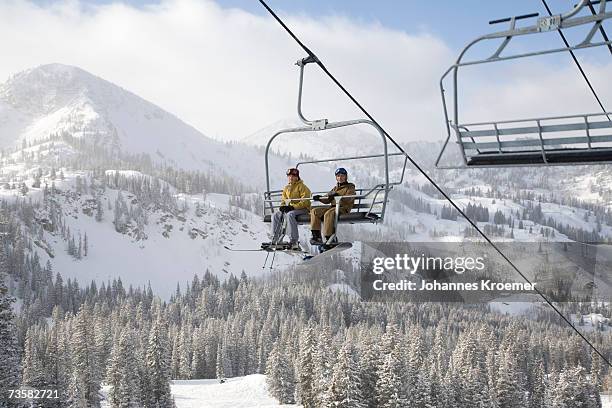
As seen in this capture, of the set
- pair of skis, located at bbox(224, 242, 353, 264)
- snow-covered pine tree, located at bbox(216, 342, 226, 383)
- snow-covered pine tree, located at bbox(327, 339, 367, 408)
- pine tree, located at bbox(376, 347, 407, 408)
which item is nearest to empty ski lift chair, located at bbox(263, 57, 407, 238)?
pair of skis, located at bbox(224, 242, 353, 264)

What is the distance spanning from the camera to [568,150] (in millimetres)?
6727

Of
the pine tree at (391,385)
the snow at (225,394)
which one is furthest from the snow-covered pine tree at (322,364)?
the snow at (225,394)

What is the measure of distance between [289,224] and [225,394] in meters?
62.7

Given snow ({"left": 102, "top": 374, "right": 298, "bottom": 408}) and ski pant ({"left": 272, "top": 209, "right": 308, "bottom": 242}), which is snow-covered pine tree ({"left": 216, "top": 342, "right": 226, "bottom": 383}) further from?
ski pant ({"left": 272, "top": 209, "right": 308, "bottom": 242})

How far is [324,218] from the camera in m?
10.8

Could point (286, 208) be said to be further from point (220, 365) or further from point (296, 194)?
point (220, 365)

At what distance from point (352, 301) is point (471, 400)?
90076mm

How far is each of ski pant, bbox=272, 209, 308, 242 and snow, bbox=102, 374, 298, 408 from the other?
52.6m

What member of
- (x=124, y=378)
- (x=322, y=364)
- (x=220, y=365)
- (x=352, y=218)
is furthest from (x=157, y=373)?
(x=352, y=218)

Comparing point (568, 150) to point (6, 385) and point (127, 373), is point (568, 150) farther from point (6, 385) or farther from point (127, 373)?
point (127, 373)

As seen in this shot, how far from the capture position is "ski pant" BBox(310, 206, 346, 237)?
10.7 m

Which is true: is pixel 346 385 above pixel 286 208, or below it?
below

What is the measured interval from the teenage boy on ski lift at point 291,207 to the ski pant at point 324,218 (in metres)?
0.38

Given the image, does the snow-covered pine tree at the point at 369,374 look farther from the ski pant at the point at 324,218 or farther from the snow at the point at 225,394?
the ski pant at the point at 324,218
